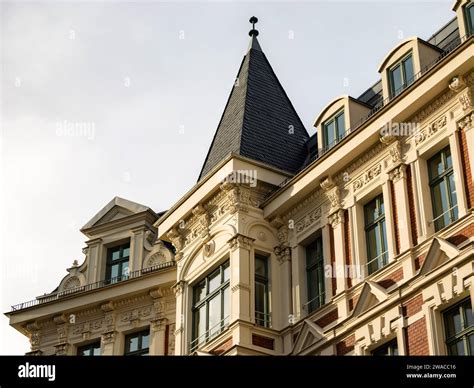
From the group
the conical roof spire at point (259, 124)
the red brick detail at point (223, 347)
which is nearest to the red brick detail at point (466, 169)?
the conical roof spire at point (259, 124)

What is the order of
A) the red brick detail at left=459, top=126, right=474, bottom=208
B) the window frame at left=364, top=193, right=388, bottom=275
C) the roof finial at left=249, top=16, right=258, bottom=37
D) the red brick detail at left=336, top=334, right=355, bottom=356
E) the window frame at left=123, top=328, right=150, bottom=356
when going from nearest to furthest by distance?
the red brick detail at left=459, top=126, right=474, bottom=208 < the red brick detail at left=336, top=334, right=355, bottom=356 < the window frame at left=364, top=193, right=388, bottom=275 < the window frame at left=123, top=328, right=150, bottom=356 < the roof finial at left=249, top=16, right=258, bottom=37

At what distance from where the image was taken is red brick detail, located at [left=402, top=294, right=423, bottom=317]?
23.2 m

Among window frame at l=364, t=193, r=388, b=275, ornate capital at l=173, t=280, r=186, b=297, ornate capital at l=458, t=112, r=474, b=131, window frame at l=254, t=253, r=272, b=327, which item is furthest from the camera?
ornate capital at l=173, t=280, r=186, b=297

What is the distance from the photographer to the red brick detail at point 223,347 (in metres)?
26.3

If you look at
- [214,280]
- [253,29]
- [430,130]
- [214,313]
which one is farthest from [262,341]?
[253,29]

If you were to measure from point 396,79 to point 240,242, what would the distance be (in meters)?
5.40

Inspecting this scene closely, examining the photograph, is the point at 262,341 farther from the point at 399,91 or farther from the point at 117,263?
the point at 117,263

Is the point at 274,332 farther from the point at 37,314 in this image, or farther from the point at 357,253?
the point at 37,314

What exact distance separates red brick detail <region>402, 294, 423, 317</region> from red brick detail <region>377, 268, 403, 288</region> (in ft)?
2.39

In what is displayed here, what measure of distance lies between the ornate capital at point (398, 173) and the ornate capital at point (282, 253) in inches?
143

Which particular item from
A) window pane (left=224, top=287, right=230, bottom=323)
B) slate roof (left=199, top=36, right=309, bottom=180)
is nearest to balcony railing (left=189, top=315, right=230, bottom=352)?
window pane (left=224, top=287, right=230, bottom=323)

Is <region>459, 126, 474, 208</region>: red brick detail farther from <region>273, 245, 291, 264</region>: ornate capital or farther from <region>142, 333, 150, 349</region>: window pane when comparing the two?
<region>142, 333, 150, 349</region>: window pane

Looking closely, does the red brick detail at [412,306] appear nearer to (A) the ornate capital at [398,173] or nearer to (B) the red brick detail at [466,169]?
(B) the red brick detail at [466,169]
